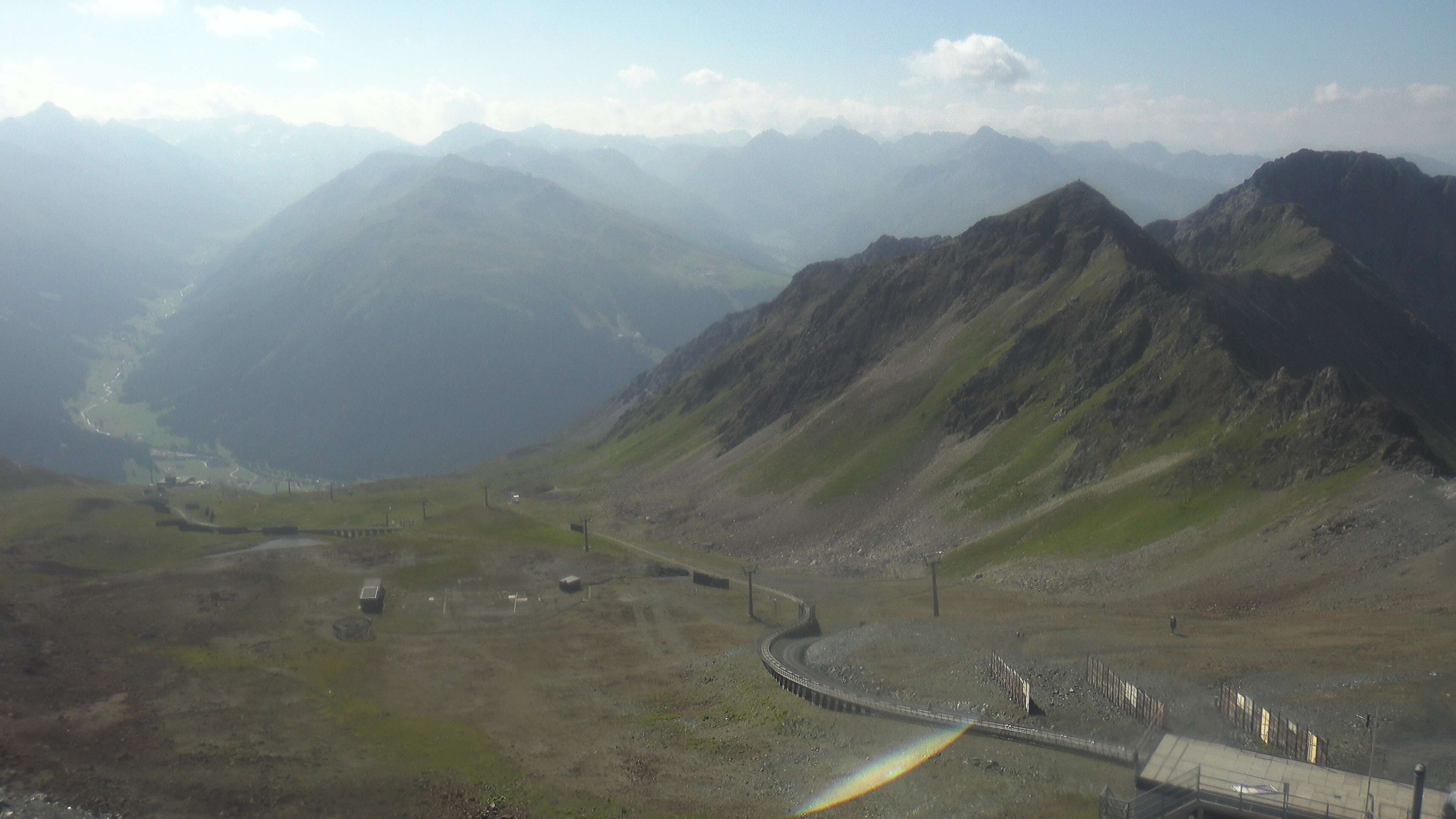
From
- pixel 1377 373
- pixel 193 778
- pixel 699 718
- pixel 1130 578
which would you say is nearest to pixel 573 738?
pixel 699 718

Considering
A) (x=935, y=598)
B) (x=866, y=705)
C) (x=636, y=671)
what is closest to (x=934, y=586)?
(x=935, y=598)

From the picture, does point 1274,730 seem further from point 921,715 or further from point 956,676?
point 956,676

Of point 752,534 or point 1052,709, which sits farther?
point 752,534

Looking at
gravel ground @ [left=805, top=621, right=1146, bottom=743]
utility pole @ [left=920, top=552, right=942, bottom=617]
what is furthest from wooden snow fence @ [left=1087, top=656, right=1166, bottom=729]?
utility pole @ [left=920, top=552, right=942, bottom=617]

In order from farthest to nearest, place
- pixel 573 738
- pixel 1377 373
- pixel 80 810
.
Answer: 1. pixel 1377 373
2. pixel 573 738
3. pixel 80 810

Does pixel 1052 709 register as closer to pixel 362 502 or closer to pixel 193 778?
pixel 193 778

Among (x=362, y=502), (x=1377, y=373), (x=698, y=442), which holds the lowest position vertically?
(x=362, y=502)

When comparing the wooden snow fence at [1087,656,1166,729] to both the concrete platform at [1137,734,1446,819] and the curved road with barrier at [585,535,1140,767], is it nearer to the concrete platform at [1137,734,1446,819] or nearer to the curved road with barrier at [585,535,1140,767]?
the curved road with barrier at [585,535,1140,767]

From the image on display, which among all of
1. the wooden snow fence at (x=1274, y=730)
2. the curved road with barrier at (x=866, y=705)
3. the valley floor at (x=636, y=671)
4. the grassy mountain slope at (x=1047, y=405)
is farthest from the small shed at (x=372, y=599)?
the wooden snow fence at (x=1274, y=730)

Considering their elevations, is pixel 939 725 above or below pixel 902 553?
above
